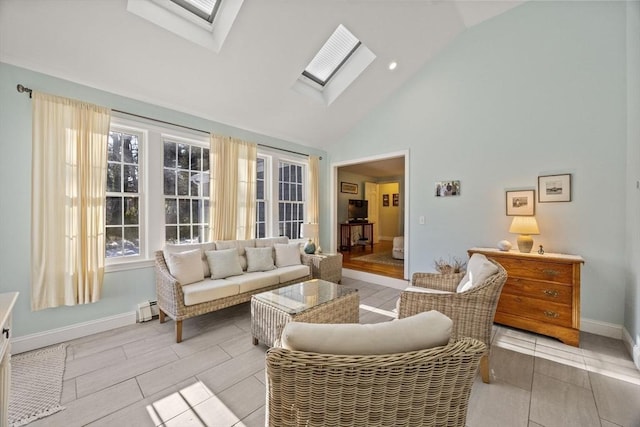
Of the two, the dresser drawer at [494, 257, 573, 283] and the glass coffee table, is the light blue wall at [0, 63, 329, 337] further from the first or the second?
the dresser drawer at [494, 257, 573, 283]

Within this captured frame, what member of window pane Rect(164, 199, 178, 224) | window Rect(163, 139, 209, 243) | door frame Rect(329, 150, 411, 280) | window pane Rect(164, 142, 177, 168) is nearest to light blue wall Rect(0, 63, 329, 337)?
window pane Rect(164, 142, 177, 168)

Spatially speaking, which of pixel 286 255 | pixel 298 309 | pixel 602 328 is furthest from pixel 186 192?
pixel 602 328

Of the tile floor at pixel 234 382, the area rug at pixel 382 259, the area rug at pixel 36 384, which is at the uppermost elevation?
the area rug at pixel 382 259

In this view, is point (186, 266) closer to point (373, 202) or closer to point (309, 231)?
point (309, 231)

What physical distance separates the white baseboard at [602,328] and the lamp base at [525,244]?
96cm

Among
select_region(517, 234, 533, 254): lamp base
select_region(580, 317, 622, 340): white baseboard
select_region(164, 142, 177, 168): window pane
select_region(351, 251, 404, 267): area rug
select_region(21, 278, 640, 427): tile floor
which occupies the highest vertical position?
select_region(164, 142, 177, 168): window pane

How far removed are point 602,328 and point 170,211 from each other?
519 centimetres

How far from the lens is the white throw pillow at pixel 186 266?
2.80m

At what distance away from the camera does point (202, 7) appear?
2.67m

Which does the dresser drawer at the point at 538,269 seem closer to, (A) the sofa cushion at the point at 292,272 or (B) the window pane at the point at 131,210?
(A) the sofa cushion at the point at 292,272

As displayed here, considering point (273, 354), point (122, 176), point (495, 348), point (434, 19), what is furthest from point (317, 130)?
point (273, 354)

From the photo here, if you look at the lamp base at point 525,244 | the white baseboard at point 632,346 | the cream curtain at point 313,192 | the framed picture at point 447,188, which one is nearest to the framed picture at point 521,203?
the lamp base at point 525,244

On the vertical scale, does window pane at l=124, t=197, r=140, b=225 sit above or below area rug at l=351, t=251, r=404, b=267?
above

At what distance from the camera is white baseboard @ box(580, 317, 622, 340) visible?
8.63 feet
